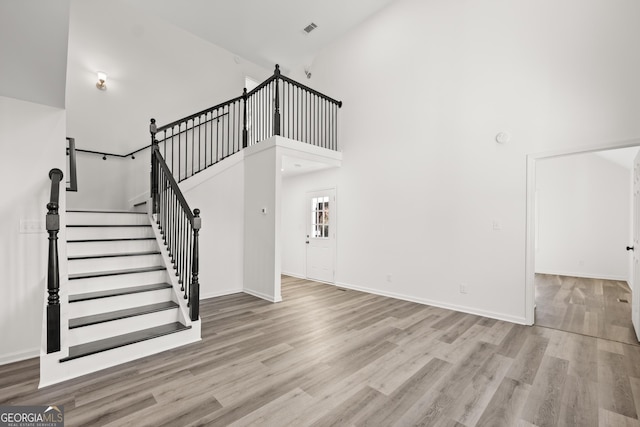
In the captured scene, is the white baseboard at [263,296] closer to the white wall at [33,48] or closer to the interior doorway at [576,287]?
the interior doorway at [576,287]

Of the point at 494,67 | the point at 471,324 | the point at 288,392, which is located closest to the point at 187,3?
the point at 494,67

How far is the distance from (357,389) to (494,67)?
14.5 feet

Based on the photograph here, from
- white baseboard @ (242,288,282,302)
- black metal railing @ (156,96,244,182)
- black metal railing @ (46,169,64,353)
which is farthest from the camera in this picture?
black metal railing @ (156,96,244,182)

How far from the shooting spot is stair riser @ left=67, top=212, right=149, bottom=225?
394 cm

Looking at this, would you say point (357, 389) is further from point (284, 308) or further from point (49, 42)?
point (49, 42)

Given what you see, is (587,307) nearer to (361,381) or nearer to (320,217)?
(361,381)

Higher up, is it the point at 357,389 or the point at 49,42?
the point at 49,42

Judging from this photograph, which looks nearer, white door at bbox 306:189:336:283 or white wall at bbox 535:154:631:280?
white door at bbox 306:189:336:283

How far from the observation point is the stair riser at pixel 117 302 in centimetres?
288

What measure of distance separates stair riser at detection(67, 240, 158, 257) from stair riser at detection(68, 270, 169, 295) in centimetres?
57

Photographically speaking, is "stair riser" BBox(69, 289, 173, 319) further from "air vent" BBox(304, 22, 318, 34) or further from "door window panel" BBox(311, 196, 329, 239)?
"air vent" BBox(304, 22, 318, 34)

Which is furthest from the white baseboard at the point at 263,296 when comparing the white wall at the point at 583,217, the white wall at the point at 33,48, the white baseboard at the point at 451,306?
the white wall at the point at 583,217

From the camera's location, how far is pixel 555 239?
297 inches

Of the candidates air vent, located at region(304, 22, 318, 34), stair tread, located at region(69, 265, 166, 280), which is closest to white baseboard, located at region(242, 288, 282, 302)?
stair tread, located at region(69, 265, 166, 280)
